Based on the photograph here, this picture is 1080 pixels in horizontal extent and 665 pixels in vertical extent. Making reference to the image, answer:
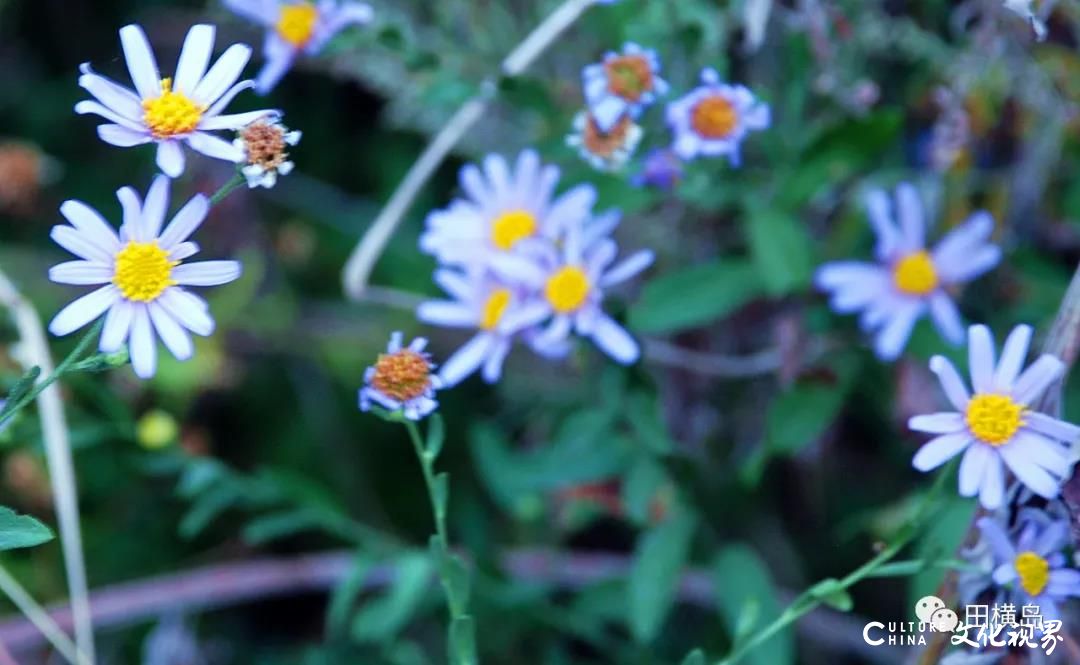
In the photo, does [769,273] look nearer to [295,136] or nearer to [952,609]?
[952,609]

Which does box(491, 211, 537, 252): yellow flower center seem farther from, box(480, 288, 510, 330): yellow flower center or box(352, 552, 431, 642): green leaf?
box(352, 552, 431, 642): green leaf

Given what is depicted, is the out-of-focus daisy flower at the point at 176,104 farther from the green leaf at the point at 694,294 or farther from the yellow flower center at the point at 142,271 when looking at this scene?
the green leaf at the point at 694,294

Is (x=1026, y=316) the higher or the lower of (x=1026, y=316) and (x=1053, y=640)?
the higher

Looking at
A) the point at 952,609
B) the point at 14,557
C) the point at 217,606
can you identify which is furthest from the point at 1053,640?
the point at 14,557

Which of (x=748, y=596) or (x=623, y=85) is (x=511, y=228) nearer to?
(x=623, y=85)

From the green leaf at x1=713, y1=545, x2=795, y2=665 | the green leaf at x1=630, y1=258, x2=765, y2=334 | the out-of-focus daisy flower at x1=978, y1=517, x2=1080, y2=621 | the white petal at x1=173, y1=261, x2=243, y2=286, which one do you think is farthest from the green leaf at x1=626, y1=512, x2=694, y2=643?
the white petal at x1=173, y1=261, x2=243, y2=286
